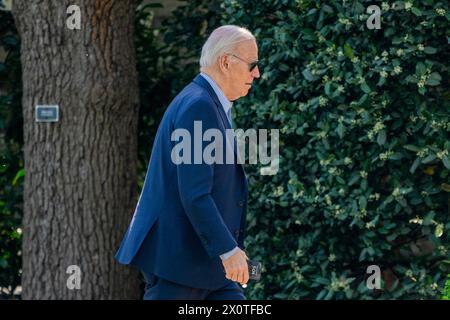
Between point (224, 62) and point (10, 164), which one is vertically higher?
point (224, 62)

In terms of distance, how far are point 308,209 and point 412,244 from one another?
30.6 inches

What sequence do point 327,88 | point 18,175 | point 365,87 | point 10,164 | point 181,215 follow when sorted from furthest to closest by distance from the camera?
point 10,164 < point 18,175 < point 327,88 < point 365,87 < point 181,215

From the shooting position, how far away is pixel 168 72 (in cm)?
765

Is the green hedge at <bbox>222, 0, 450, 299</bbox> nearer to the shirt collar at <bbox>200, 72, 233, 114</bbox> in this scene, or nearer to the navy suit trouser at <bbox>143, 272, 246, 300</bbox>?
the shirt collar at <bbox>200, 72, 233, 114</bbox>

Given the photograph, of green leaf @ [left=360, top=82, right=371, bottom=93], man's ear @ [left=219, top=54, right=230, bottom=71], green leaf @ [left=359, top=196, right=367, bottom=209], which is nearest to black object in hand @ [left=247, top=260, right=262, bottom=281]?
man's ear @ [left=219, top=54, right=230, bottom=71]

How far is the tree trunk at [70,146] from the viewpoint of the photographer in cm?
662

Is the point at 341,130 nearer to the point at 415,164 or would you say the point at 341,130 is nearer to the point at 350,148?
the point at 350,148

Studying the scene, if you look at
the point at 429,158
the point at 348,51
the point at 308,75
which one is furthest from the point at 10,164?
the point at 429,158

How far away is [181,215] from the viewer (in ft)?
14.5

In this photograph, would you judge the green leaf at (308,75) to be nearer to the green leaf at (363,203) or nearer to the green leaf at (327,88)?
the green leaf at (327,88)

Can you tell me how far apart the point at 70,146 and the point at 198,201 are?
2.55 meters

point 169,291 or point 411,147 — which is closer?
point 169,291

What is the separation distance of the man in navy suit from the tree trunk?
215 cm
